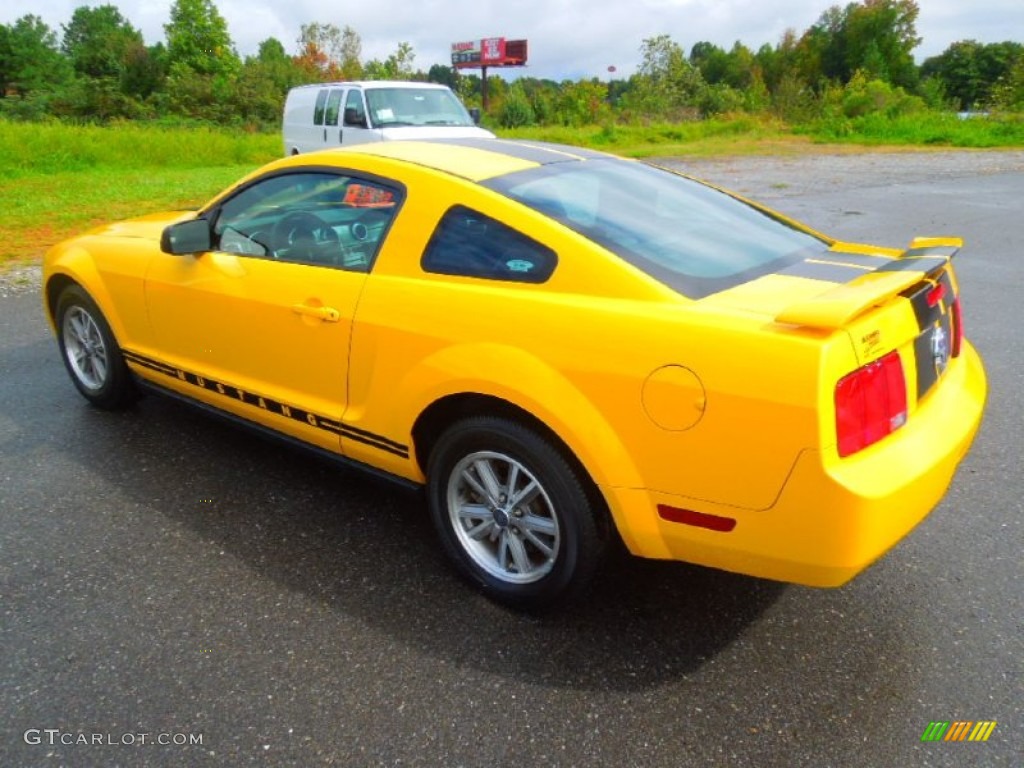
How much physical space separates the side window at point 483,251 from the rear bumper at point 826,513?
773 millimetres

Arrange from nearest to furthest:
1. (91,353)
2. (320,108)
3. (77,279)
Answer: (77,279) < (91,353) < (320,108)

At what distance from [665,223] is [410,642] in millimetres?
1689

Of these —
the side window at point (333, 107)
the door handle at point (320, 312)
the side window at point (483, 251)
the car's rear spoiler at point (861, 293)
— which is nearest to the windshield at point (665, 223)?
the side window at point (483, 251)

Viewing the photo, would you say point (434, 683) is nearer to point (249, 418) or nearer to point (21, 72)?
point (249, 418)

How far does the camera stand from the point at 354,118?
12.2m

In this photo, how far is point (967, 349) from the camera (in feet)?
9.93

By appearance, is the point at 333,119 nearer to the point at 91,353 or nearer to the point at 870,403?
the point at 91,353

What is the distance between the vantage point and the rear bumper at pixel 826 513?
2027 millimetres

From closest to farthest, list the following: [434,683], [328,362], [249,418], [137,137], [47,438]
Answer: [434,683], [328,362], [249,418], [47,438], [137,137]

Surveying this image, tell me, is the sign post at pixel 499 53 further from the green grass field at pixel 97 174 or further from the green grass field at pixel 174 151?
the green grass field at pixel 97 174

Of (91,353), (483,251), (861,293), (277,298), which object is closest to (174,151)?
(91,353)

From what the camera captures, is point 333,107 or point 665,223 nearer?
point 665,223

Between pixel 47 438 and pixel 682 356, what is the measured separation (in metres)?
3.40

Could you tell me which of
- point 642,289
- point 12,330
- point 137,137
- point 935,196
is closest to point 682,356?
point 642,289
